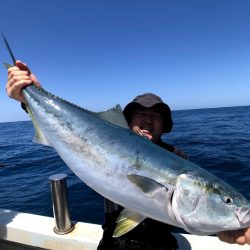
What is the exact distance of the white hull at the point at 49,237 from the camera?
349 centimetres

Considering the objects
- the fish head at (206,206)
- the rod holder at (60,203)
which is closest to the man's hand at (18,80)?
the rod holder at (60,203)

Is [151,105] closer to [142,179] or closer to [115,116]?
[115,116]

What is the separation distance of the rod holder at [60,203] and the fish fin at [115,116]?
1657mm

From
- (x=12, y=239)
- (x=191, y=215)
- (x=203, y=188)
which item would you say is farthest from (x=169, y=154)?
(x=12, y=239)

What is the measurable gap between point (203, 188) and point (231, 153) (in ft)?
42.6

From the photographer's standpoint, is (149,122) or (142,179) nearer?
(142,179)

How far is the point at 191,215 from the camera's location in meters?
1.83

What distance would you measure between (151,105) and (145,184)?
4.70ft

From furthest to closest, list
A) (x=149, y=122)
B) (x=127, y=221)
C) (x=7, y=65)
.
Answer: (x=149, y=122) → (x=7, y=65) → (x=127, y=221)

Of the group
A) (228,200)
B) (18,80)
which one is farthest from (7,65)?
(228,200)

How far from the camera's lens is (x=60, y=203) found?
3.69 metres

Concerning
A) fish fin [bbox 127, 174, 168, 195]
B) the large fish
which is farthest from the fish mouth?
fish fin [bbox 127, 174, 168, 195]

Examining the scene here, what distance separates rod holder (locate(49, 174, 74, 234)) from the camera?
363cm

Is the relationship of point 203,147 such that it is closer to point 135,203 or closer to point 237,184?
point 237,184
